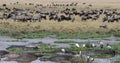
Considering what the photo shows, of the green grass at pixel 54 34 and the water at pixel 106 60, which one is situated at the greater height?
the green grass at pixel 54 34

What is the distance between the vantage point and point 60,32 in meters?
27.5

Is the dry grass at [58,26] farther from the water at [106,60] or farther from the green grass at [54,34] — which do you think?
the water at [106,60]

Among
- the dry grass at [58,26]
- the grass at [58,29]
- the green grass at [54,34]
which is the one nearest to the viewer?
the green grass at [54,34]

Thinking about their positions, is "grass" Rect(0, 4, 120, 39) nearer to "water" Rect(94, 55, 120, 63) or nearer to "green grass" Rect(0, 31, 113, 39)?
"green grass" Rect(0, 31, 113, 39)

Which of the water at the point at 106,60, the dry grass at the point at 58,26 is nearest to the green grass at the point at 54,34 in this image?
the dry grass at the point at 58,26

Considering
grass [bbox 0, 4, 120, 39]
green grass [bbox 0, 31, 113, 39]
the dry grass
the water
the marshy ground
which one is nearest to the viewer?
the water

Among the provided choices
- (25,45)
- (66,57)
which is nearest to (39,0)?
(25,45)

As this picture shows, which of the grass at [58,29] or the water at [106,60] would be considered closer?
the water at [106,60]

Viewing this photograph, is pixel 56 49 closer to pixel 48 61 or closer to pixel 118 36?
pixel 48 61

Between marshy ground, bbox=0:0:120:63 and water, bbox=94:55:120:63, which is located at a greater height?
marshy ground, bbox=0:0:120:63

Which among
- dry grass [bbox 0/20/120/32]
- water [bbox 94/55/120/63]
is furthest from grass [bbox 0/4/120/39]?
water [bbox 94/55/120/63]

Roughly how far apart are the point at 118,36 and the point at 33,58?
29.5 feet

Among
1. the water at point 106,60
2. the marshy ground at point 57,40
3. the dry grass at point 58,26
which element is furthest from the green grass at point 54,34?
the water at point 106,60

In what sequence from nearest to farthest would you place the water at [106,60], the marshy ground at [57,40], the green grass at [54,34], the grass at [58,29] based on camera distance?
the water at [106,60]
the marshy ground at [57,40]
the green grass at [54,34]
the grass at [58,29]
